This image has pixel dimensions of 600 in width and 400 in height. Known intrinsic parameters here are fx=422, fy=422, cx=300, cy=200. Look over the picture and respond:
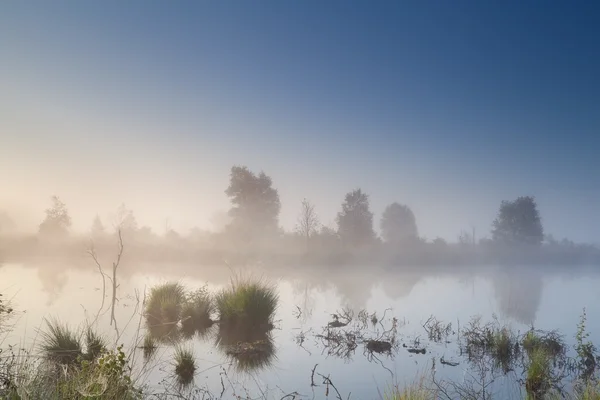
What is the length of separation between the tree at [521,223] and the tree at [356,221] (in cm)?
2735

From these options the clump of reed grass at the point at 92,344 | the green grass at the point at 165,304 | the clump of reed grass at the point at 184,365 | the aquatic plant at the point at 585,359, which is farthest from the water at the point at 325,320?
the aquatic plant at the point at 585,359

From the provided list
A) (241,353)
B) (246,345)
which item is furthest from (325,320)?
(241,353)

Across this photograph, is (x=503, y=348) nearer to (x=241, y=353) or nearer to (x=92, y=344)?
(x=241, y=353)

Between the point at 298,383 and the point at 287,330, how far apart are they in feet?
19.0

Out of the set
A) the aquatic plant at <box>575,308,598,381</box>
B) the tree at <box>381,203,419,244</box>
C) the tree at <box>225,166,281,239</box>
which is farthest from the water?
the tree at <box>381,203,419,244</box>

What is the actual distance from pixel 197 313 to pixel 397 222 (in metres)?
60.3

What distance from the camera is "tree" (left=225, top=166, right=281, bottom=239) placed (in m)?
52.3

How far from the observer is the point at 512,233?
70.6m

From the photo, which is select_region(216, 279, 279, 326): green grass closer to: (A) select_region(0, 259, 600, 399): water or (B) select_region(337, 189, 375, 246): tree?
(A) select_region(0, 259, 600, 399): water

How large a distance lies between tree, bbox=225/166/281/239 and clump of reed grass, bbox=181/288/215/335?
119ft

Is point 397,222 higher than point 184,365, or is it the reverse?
point 397,222

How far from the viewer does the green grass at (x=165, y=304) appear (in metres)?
15.0

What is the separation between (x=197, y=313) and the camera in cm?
1500

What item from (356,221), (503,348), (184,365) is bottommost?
(503,348)
